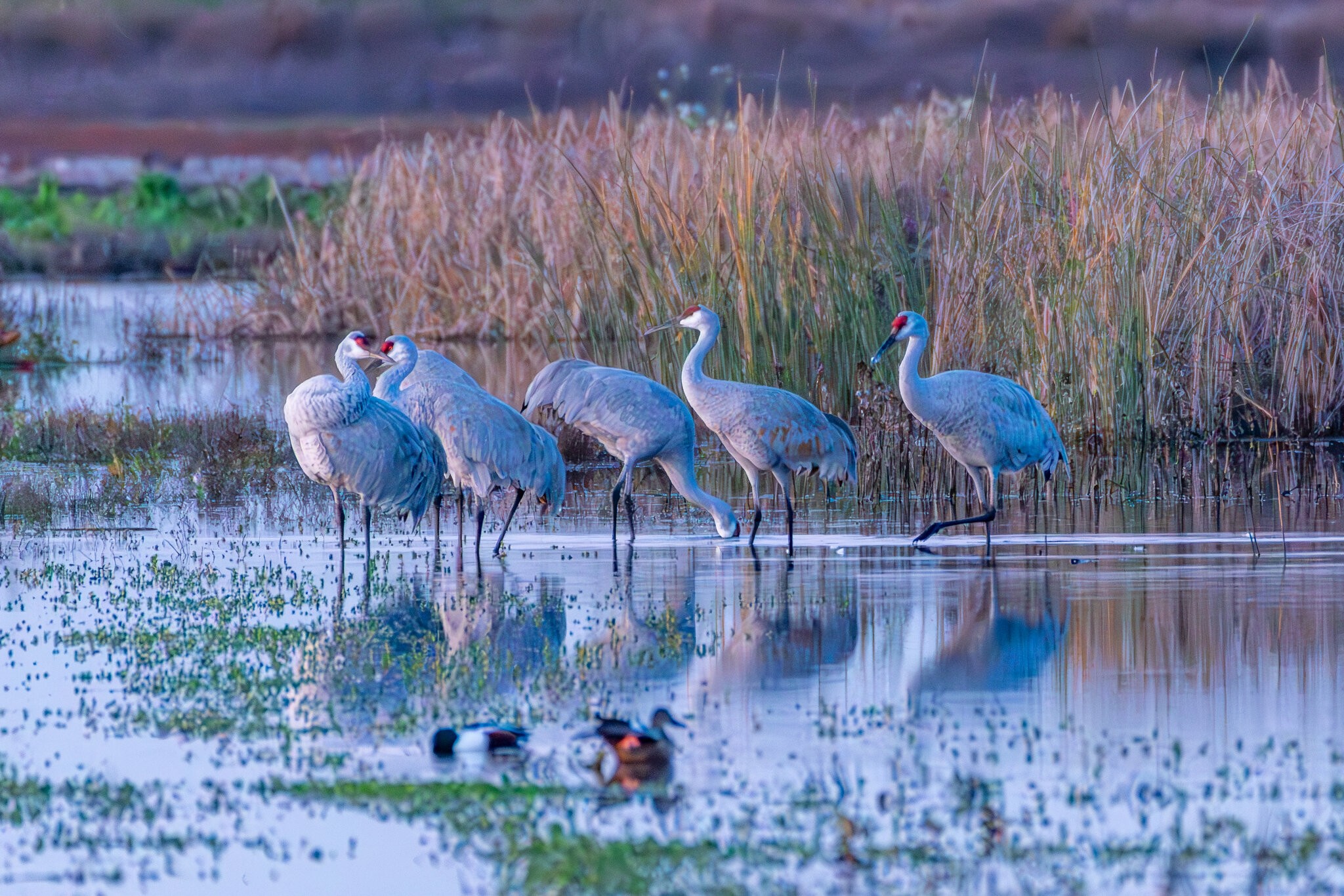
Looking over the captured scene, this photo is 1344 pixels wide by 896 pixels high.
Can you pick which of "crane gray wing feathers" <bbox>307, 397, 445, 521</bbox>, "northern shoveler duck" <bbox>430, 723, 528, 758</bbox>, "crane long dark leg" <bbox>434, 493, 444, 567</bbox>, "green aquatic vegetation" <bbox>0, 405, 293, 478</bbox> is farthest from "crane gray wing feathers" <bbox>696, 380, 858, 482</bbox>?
"northern shoveler duck" <bbox>430, 723, 528, 758</bbox>

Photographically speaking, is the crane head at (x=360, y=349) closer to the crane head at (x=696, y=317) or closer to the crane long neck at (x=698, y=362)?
the crane long neck at (x=698, y=362)

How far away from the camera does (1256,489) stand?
14.2 m

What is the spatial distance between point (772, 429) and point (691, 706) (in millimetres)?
5070

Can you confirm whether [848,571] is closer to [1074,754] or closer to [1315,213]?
[1074,754]

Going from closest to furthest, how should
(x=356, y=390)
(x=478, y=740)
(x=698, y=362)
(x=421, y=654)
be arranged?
(x=478, y=740)
(x=421, y=654)
(x=356, y=390)
(x=698, y=362)

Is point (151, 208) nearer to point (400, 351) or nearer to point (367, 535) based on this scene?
point (400, 351)

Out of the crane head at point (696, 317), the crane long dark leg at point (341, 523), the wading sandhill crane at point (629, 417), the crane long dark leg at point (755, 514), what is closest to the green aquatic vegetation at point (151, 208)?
the crane head at point (696, 317)

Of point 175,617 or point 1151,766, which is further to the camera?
point 175,617

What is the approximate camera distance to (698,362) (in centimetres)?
1315

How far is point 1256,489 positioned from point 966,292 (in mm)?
2795

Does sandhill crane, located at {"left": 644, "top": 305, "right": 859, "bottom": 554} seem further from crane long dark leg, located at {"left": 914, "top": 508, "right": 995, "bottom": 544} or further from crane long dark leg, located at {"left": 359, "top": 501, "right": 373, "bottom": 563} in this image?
crane long dark leg, located at {"left": 359, "top": 501, "right": 373, "bottom": 563}

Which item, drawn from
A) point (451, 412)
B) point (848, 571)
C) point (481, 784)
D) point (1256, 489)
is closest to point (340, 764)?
point (481, 784)

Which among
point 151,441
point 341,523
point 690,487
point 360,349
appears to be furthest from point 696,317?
point 151,441

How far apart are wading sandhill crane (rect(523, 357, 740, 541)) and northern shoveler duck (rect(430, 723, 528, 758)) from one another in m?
5.74
